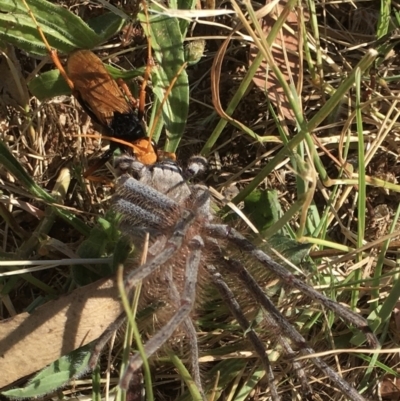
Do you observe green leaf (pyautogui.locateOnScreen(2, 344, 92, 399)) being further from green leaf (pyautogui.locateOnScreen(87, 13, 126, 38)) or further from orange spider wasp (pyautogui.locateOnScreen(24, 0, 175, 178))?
green leaf (pyautogui.locateOnScreen(87, 13, 126, 38))

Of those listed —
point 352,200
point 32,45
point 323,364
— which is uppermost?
point 32,45

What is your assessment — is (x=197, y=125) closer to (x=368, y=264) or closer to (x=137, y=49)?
(x=137, y=49)

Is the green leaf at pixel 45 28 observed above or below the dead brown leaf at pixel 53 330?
above

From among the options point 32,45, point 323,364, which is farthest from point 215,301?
point 32,45

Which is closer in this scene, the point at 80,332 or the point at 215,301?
the point at 80,332

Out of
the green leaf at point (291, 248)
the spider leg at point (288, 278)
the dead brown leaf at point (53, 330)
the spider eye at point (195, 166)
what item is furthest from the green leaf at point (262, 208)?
the dead brown leaf at point (53, 330)

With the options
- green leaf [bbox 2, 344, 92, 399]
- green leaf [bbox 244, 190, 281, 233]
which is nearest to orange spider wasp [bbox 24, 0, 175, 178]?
green leaf [bbox 244, 190, 281, 233]

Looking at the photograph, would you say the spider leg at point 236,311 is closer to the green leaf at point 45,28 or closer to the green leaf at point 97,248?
the green leaf at point 97,248
